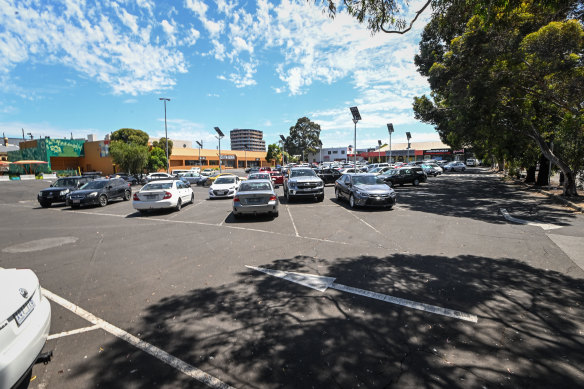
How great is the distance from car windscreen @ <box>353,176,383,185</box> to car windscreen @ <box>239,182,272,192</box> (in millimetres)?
4830

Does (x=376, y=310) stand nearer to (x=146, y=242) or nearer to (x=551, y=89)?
(x=146, y=242)

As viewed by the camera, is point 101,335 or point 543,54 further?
point 543,54

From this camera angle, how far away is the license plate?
2270 millimetres

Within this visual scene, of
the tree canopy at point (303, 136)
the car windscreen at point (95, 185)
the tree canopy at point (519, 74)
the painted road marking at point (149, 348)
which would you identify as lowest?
the painted road marking at point (149, 348)

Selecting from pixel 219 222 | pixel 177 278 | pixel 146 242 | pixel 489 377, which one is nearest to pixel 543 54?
pixel 489 377

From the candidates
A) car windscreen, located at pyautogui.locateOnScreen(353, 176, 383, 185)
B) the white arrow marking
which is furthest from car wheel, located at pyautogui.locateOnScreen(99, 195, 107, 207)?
car windscreen, located at pyautogui.locateOnScreen(353, 176, 383, 185)

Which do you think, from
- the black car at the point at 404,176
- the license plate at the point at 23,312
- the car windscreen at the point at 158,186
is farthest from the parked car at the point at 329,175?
the license plate at the point at 23,312

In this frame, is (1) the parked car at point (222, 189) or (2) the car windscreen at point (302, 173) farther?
(1) the parked car at point (222, 189)

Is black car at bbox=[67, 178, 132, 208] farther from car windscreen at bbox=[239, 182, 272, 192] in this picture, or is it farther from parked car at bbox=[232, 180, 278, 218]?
parked car at bbox=[232, 180, 278, 218]

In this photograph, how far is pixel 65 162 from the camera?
173ft

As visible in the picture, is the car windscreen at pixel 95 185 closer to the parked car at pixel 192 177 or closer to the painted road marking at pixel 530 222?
the parked car at pixel 192 177

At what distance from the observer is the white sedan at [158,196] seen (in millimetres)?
11930

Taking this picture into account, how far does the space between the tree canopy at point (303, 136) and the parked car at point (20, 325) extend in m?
102

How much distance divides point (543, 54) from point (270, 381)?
14403 mm
